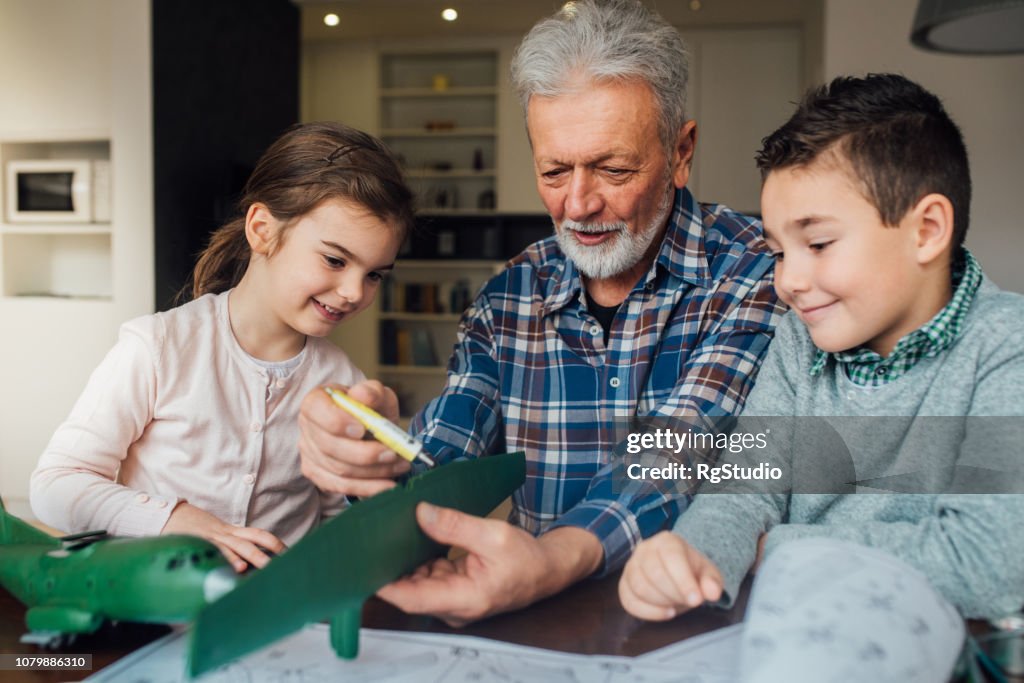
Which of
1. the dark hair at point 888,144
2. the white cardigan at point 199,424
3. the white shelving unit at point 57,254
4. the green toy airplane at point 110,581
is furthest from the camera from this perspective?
the white shelving unit at point 57,254

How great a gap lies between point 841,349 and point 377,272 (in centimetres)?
73

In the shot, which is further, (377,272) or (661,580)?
(377,272)

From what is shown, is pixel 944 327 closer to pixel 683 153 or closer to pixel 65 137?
pixel 683 153

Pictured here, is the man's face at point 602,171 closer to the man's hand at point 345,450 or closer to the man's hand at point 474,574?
the man's hand at point 345,450

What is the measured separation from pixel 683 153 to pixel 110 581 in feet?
3.56

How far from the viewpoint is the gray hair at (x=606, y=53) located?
1261mm

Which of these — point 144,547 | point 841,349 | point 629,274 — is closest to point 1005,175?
point 629,274

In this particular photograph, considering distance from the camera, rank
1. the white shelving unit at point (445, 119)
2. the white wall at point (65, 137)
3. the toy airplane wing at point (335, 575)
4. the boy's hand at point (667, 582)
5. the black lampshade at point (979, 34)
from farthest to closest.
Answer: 1. the white shelving unit at point (445, 119)
2. the white wall at point (65, 137)
3. the black lampshade at point (979, 34)
4. the boy's hand at point (667, 582)
5. the toy airplane wing at point (335, 575)

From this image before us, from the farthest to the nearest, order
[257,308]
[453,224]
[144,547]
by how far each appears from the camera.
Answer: [453,224] < [257,308] < [144,547]

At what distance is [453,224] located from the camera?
646 cm

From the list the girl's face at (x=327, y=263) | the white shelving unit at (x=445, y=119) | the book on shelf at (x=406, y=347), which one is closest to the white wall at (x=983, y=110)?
the white shelving unit at (x=445, y=119)

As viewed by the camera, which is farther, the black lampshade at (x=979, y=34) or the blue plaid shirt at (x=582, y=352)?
the black lampshade at (x=979, y=34)

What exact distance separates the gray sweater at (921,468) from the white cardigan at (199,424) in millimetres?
710

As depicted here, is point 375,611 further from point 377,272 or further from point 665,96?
point 665,96
